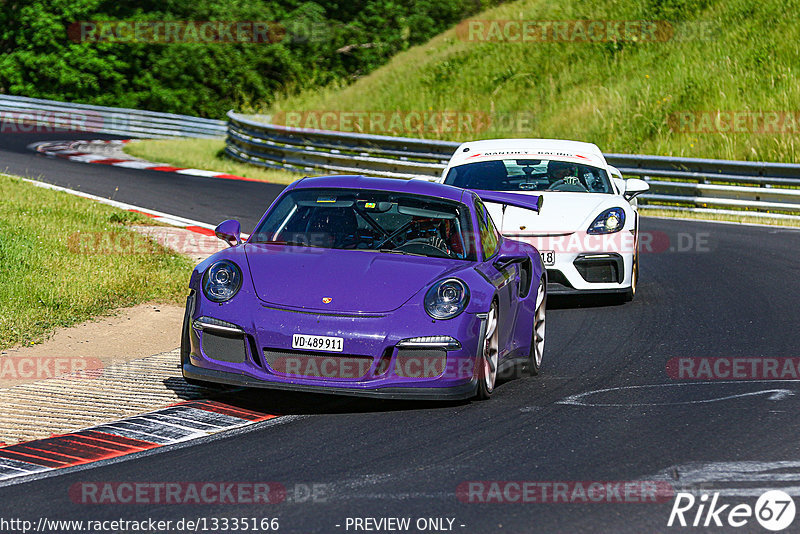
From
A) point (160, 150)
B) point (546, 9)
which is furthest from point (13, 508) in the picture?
point (546, 9)

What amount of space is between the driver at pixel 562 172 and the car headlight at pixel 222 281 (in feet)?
17.6

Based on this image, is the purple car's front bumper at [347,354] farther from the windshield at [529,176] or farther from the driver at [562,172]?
the driver at [562,172]

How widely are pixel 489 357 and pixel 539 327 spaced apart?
1.37 metres

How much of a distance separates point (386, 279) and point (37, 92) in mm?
39425

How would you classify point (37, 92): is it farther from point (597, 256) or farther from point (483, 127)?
point (597, 256)

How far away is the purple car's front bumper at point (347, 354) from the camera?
6258 millimetres

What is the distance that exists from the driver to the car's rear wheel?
4.78m

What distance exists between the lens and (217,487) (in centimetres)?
507
